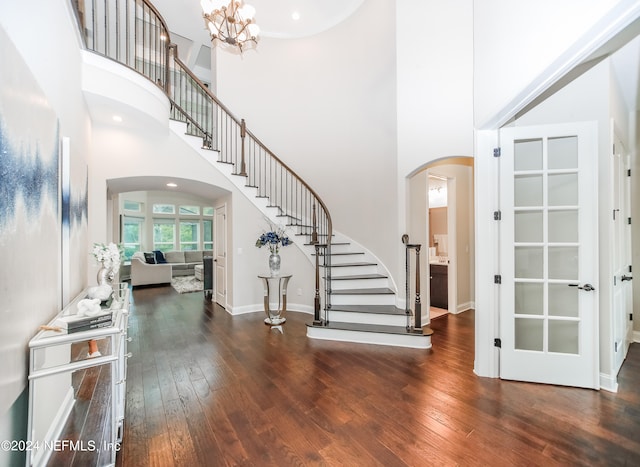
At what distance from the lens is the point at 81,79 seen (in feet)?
9.98

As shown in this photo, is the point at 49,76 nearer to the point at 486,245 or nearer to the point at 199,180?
the point at 199,180

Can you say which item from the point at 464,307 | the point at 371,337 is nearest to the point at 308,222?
the point at 371,337

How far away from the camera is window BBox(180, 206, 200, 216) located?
12014mm

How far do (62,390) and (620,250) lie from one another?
5417mm

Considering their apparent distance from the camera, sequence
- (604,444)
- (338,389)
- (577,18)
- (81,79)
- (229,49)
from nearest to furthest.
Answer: (577,18)
(604,444)
(338,389)
(81,79)
(229,49)

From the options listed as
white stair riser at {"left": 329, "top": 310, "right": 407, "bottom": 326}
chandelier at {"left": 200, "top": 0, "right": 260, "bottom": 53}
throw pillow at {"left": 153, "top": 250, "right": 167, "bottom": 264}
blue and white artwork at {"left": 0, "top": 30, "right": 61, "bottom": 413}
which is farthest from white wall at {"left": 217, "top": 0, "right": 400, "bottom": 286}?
throw pillow at {"left": 153, "top": 250, "right": 167, "bottom": 264}

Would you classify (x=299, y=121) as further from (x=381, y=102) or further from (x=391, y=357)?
(x=391, y=357)

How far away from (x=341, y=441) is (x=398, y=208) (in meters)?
3.27

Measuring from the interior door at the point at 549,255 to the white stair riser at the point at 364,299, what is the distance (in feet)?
5.68

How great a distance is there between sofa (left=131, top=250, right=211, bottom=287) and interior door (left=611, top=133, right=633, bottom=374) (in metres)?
9.29

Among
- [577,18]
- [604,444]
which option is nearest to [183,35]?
[577,18]

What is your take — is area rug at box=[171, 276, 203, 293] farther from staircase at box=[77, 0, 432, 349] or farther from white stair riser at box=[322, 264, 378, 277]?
white stair riser at box=[322, 264, 378, 277]

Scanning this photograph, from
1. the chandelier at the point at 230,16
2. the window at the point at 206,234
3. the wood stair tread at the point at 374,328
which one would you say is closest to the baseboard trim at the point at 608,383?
the wood stair tread at the point at 374,328

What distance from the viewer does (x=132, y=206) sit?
10836 millimetres
